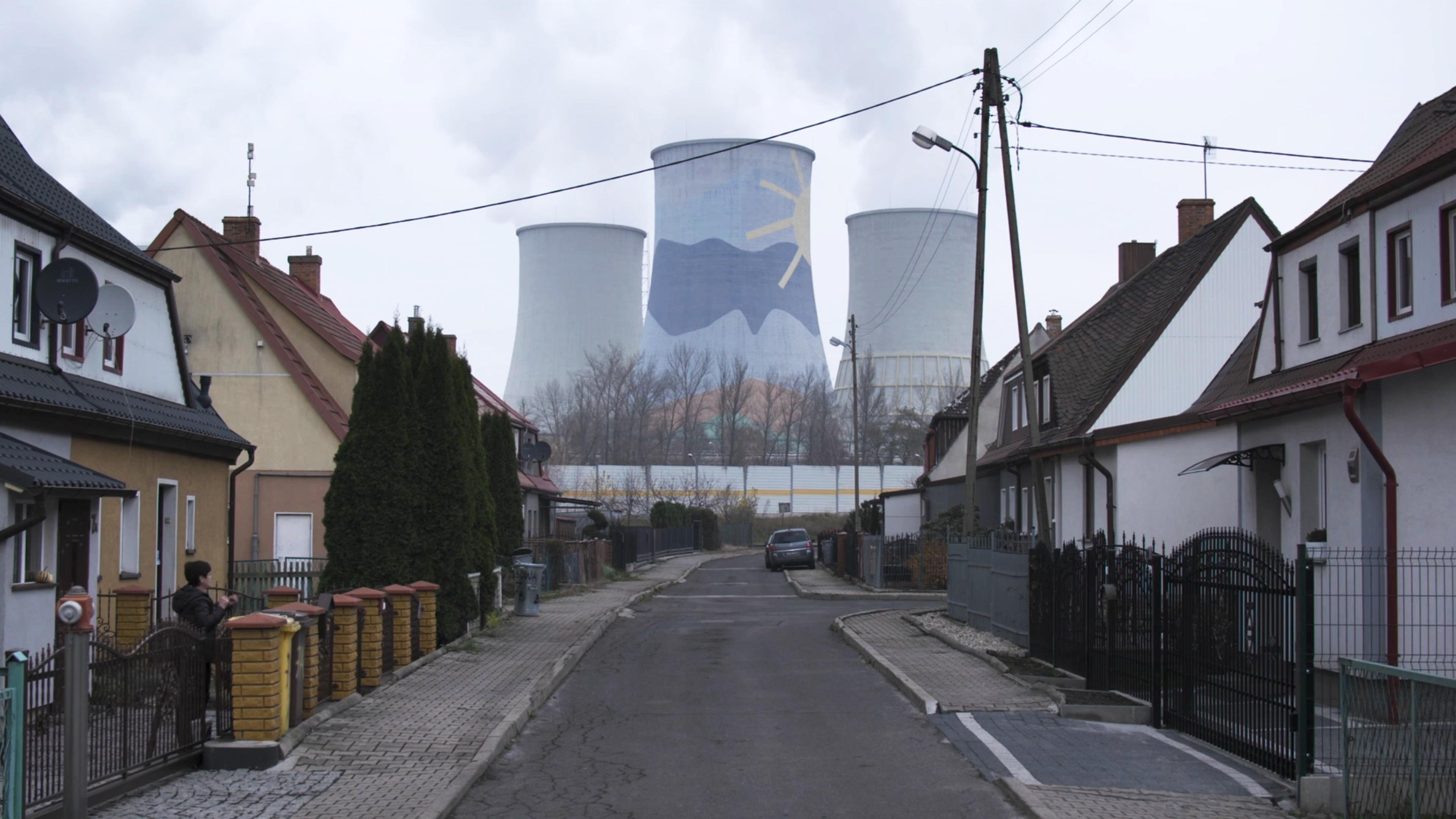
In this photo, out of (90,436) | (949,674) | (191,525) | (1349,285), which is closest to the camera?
(90,436)

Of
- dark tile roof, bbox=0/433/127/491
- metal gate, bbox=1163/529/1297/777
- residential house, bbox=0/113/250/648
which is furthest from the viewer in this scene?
residential house, bbox=0/113/250/648

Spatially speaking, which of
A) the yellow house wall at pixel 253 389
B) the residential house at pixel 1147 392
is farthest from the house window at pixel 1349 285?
the yellow house wall at pixel 253 389

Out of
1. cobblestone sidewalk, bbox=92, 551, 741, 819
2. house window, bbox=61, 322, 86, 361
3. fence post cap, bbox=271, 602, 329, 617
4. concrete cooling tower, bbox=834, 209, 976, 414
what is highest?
concrete cooling tower, bbox=834, 209, 976, 414

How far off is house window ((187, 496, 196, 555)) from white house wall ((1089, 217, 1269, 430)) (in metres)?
15.8

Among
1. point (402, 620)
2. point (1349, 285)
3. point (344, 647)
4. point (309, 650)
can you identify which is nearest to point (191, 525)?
point (402, 620)

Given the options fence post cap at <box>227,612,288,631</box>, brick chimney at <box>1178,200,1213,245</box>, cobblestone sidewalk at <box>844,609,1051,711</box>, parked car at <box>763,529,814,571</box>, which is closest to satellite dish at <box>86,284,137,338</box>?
fence post cap at <box>227,612,288,631</box>

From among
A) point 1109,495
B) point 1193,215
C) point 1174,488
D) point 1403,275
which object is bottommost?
point 1109,495

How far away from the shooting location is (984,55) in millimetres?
20016

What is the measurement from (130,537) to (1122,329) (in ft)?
64.3

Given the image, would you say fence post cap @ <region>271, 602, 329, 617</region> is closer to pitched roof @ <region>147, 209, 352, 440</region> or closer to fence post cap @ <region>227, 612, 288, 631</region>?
fence post cap @ <region>227, 612, 288, 631</region>

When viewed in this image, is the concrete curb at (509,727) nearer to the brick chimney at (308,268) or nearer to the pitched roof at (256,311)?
the pitched roof at (256,311)

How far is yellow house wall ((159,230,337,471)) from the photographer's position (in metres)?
24.7

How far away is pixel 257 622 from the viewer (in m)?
9.12

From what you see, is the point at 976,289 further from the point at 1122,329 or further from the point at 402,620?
the point at 402,620
